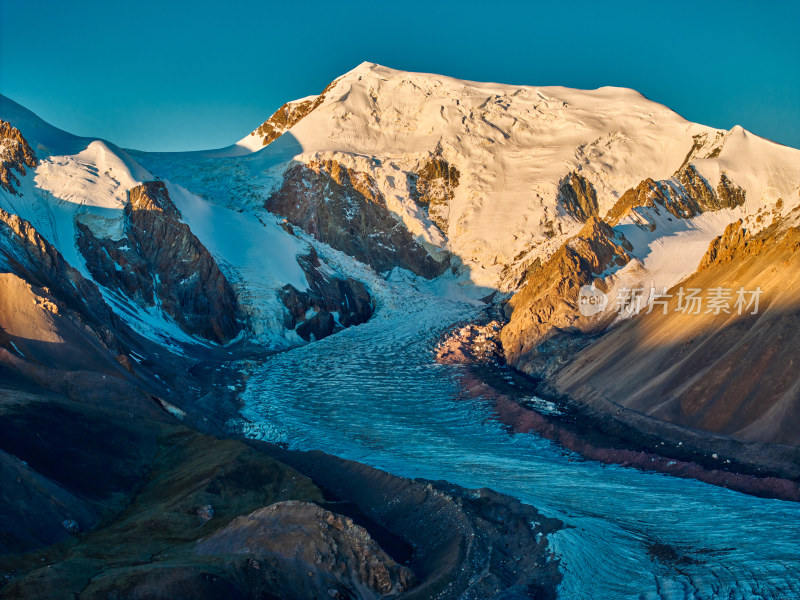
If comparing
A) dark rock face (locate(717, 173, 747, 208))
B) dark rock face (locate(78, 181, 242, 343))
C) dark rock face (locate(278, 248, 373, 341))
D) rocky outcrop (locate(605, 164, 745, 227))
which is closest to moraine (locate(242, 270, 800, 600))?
dark rock face (locate(278, 248, 373, 341))

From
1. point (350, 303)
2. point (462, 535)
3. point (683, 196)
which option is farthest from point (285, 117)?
point (462, 535)

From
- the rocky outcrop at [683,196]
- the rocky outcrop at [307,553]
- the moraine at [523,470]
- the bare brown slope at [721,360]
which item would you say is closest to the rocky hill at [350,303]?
the rocky outcrop at [307,553]

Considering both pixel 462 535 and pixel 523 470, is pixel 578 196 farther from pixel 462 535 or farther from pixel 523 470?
pixel 462 535

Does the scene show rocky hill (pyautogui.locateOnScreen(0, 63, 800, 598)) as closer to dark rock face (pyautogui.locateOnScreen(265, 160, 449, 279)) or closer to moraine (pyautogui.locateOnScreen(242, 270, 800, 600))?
dark rock face (pyautogui.locateOnScreen(265, 160, 449, 279))

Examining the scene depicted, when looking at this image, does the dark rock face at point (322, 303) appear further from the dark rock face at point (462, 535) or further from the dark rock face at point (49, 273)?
the dark rock face at point (462, 535)

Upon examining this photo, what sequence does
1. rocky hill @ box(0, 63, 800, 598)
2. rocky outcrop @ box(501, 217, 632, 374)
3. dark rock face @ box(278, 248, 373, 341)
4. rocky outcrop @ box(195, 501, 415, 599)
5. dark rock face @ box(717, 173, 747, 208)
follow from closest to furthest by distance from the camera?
rocky outcrop @ box(195, 501, 415, 599) < rocky hill @ box(0, 63, 800, 598) < rocky outcrop @ box(501, 217, 632, 374) < dark rock face @ box(278, 248, 373, 341) < dark rock face @ box(717, 173, 747, 208)
